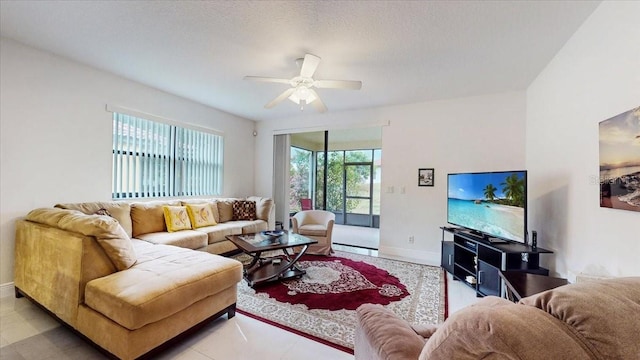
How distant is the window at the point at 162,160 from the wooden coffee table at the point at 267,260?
1.80 m

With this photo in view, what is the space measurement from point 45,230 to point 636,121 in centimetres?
427

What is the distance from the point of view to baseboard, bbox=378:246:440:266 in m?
4.06

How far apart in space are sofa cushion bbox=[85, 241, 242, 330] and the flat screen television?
9.04 ft

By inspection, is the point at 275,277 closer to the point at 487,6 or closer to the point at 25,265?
the point at 25,265

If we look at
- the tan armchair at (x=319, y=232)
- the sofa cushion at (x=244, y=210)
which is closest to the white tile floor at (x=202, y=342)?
the tan armchair at (x=319, y=232)

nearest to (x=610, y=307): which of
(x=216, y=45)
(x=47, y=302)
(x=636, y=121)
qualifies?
(x=636, y=121)

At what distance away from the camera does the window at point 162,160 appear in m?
3.61

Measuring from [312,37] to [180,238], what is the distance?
2.80 metres

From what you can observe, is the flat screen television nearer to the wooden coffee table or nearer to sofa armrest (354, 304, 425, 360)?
the wooden coffee table

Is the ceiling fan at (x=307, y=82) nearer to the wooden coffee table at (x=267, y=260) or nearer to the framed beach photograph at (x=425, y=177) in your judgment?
the wooden coffee table at (x=267, y=260)

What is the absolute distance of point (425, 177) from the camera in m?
4.25

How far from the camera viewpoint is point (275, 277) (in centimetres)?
300

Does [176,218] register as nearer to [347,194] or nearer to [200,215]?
[200,215]

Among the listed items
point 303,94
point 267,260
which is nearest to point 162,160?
point 267,260
